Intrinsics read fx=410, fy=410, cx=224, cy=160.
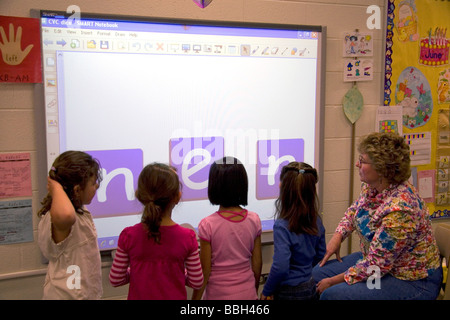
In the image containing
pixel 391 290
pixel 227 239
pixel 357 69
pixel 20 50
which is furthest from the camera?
pixel 357 69

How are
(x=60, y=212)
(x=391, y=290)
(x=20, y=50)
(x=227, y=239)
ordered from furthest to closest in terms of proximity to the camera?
(x=20, y=50) → (x=391, y=290) → (x=227, y=239) → (x=60, y=212)

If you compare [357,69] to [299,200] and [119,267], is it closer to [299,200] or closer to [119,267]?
[299,200]

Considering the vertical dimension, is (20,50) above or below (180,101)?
above

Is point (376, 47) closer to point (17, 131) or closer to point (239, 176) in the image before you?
point (239, 176)

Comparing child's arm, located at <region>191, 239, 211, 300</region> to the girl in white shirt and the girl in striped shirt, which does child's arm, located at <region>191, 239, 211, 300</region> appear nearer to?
the girl in striped shirt

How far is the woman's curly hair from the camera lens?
5.76ft

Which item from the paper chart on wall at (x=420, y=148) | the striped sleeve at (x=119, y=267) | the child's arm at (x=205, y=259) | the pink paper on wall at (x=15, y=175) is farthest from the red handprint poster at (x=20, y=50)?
the paper chart on wall at (x=420, y=148)

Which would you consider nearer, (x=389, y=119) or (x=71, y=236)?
(x=71, y=236)

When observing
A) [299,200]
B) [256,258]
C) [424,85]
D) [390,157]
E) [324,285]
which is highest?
[424,85]

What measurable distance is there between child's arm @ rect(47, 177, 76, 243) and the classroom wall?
56cm

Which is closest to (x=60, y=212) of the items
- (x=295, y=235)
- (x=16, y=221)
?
(x=16, y=221)

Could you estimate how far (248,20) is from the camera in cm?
221

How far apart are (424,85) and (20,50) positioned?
230 cm
